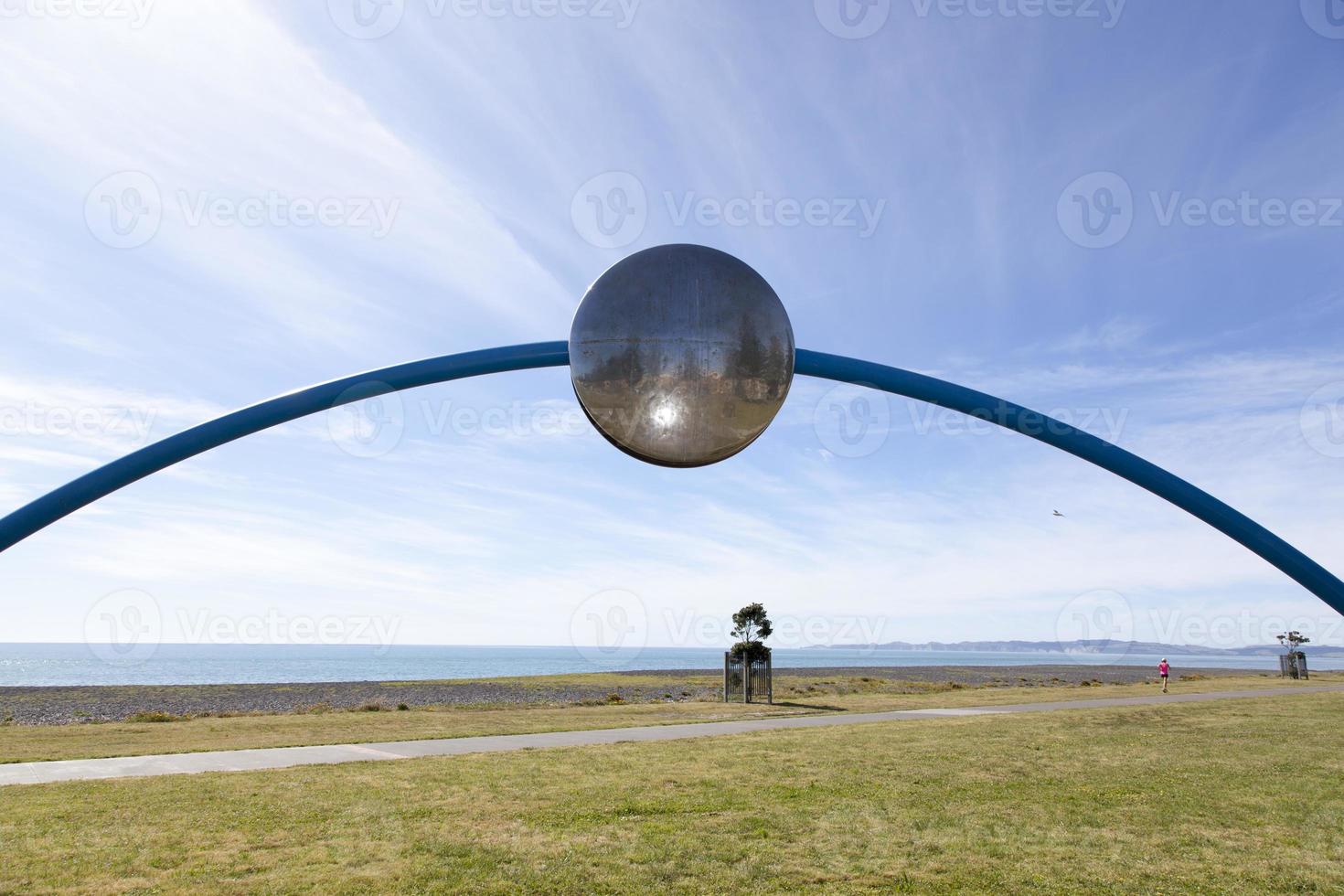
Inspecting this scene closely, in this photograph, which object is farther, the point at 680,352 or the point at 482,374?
the point at 482,374

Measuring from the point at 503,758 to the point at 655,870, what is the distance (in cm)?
634

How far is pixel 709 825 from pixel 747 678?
18863 millimetres

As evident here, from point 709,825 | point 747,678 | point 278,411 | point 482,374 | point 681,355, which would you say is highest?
point 482,374

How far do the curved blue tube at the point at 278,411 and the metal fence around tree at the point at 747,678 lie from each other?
23.5 meters

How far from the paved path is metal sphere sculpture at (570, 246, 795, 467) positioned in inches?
453

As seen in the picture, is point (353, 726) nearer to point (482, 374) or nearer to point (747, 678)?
point (747, 678)

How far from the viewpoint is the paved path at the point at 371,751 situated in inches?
486

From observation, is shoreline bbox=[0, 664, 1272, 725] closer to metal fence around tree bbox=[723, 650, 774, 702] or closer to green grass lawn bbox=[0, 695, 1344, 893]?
metal fence around tree bbox=[723, 650, 774, 702]

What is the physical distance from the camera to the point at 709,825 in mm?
9375

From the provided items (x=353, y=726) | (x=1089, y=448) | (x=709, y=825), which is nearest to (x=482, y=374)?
(x=1089, y=448)

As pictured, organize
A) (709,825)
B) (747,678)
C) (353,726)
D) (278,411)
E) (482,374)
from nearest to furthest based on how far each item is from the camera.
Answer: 1. (278,411)
2. (482,374)
3. (709,825)
4. (353,726)
5. (747,678)

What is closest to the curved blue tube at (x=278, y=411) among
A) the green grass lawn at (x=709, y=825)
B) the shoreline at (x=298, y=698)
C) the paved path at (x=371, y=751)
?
the green grass lawn at (x=709, y=825)

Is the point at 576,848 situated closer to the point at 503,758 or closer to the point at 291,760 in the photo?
the point at 503,758

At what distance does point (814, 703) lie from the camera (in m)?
26.6
